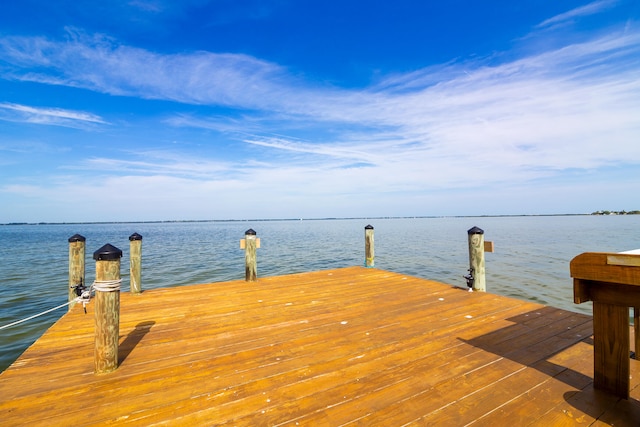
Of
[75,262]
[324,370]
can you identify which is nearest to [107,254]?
[324,370]

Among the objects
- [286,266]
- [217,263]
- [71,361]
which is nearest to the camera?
[71,361]

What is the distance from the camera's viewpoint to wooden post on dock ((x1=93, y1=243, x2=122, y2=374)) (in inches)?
135

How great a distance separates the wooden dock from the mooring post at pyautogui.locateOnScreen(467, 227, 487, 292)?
1.14 meters

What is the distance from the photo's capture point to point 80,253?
6.45 metres

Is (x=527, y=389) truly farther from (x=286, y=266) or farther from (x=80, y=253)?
(x=286, y=266)

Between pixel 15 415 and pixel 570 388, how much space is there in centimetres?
505

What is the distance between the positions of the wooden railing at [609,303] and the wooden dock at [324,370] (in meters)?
0.19

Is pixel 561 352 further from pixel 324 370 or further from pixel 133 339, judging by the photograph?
pixel 133 339

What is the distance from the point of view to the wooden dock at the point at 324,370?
103 inches

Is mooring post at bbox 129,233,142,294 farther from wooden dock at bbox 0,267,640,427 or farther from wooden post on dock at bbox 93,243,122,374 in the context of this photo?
wooden post on dock at bbox 93,243,122,374

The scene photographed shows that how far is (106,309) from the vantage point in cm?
349

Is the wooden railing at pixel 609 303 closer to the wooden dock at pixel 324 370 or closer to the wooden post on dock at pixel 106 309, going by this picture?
the wooden dock at pixel 324 370

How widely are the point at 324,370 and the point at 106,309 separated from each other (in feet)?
8.38

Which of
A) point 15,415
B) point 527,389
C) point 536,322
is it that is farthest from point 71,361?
point 536,322
